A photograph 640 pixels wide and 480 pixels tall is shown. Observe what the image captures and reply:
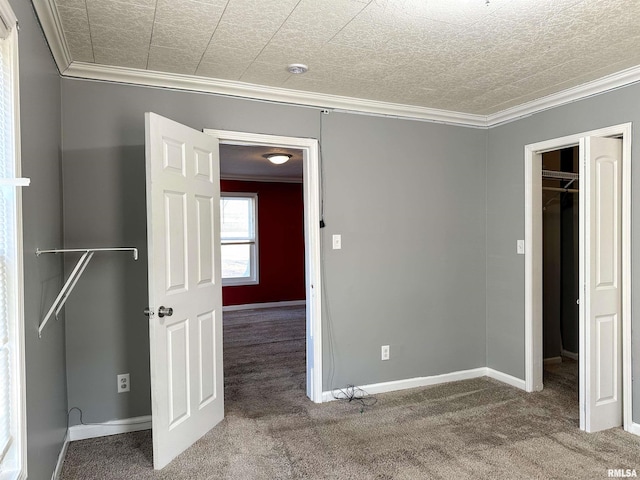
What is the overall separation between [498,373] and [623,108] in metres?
2.35

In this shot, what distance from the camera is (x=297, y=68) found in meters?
2.68

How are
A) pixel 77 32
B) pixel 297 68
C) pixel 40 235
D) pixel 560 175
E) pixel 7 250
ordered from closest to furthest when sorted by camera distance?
1. pixel 7 250
2. pixel 40 235
3. pixel 77 32
4. pixel 297 68
5. pixel 560 175

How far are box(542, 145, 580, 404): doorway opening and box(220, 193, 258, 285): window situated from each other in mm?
4849

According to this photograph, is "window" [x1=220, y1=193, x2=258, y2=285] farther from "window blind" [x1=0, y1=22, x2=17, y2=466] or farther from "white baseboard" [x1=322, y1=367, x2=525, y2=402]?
"window blind" [x1=0, y1=22, x2=17, y2=466]

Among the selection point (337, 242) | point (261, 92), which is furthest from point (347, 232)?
point (261, 92)

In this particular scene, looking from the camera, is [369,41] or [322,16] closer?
[322,16]

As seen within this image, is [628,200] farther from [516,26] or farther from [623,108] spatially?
[516,26]

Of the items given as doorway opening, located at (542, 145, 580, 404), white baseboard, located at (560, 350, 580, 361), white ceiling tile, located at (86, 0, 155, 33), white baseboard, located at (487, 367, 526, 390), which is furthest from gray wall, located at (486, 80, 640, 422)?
white ceiling tile, located at (86, 0, 155, 33)

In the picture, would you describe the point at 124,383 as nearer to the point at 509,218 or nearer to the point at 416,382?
the point at 416,382

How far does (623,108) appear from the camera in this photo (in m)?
2.83

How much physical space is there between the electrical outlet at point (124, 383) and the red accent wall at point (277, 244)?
183 inches

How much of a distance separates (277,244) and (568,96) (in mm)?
5538

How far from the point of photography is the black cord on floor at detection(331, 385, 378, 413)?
3.36 meters

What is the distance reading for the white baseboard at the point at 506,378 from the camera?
360cm
